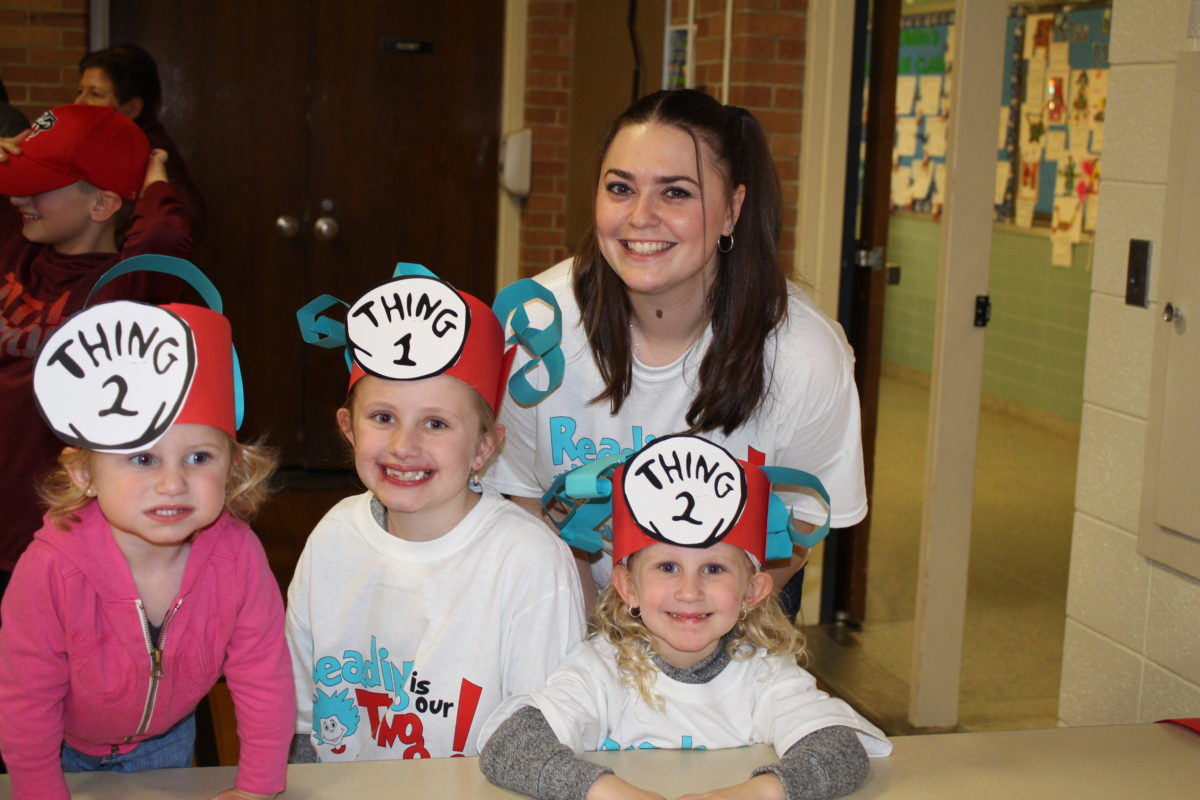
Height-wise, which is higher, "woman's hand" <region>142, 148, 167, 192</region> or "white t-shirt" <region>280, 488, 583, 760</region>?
"woman's hand" <region>142, 148, 167, 192</region>

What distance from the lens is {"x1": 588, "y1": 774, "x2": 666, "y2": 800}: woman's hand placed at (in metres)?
1.33

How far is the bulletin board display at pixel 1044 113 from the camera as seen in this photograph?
21.9ft

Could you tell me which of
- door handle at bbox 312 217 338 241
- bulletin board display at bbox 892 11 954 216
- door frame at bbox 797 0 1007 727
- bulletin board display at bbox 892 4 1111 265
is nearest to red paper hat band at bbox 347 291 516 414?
door frame at bbox 797 0 1007 727

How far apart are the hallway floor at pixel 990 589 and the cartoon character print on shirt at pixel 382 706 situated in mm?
1588

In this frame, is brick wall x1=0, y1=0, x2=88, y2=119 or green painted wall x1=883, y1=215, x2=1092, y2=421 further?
green painted wall x1=883, y1=215, x2=1092, y2=421

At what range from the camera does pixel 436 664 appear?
1.60m

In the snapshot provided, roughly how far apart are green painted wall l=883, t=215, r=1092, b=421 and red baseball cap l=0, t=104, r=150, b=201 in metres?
4.62

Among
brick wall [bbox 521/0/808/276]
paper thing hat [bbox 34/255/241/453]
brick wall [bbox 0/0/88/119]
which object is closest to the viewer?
paper thing hat [bbox 34/255/241/453]

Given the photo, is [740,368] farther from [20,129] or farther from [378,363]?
[20,129]

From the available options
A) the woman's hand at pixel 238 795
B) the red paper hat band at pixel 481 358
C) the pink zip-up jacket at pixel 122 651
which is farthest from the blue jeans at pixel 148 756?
the red paper hat band at pixel 481 358

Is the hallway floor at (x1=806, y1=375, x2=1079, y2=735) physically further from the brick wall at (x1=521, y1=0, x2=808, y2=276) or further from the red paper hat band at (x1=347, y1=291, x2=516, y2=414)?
the red paper hat band at (x1=347, y1=291, x2=516, y2=414)

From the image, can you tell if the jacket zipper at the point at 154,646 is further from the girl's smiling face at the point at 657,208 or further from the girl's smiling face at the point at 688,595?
the girl's smiling face at the point at 657,208

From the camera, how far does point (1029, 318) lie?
24.0 ft

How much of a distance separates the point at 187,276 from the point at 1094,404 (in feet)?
5.71
